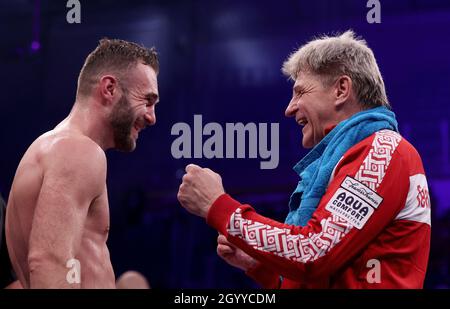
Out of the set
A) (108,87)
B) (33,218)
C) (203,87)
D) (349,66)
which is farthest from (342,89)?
(203,87)

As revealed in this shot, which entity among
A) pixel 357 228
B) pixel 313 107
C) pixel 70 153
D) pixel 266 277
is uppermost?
pixel 313 107

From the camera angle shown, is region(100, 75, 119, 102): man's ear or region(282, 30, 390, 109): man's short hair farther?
region(100, 75, 119, 102): man's ear

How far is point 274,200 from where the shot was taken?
3.62 meters

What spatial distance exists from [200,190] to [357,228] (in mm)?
363

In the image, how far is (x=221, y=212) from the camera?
137 cm

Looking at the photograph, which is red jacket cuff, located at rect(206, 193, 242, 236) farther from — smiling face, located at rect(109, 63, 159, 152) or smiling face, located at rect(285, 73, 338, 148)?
smiling face, located at rect(109, 63, 159, 152)

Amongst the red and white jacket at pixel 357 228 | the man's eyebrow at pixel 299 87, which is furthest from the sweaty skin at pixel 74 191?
Result: the man's eyebrow at pixel 299 87

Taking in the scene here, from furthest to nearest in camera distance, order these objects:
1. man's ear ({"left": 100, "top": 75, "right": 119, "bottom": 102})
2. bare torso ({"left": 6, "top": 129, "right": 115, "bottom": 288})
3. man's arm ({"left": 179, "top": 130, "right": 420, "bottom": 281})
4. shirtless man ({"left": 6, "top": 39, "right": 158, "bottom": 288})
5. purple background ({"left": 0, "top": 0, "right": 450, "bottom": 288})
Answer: purple background ({"left": 0, "top": 0, "right": 450, "bottom": 288}) → man's ear ({"left": 100, "top": 75, "right": 119, "bottom": 102}) → bare torso ({"left": 6, "top": 129, "right": 115, "bottom": 288}) → shirtless man ({"left": 6, "top": 39, "right": 158, "bottom": 288}) → man's arm ({"left": 179, "top": 130, "right": 420, "bottom": 281})

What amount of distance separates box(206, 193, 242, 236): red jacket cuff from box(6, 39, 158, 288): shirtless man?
0.96 ft

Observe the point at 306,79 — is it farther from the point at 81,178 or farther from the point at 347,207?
the point at 81,178

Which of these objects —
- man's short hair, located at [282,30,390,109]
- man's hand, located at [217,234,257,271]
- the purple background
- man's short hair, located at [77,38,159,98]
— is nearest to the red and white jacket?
man's short hair, located at [282,30,390,109]

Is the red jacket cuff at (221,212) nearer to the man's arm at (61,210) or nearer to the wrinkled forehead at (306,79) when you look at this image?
the man's arm at (61,210)

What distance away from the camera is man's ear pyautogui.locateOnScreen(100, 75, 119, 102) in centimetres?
172
